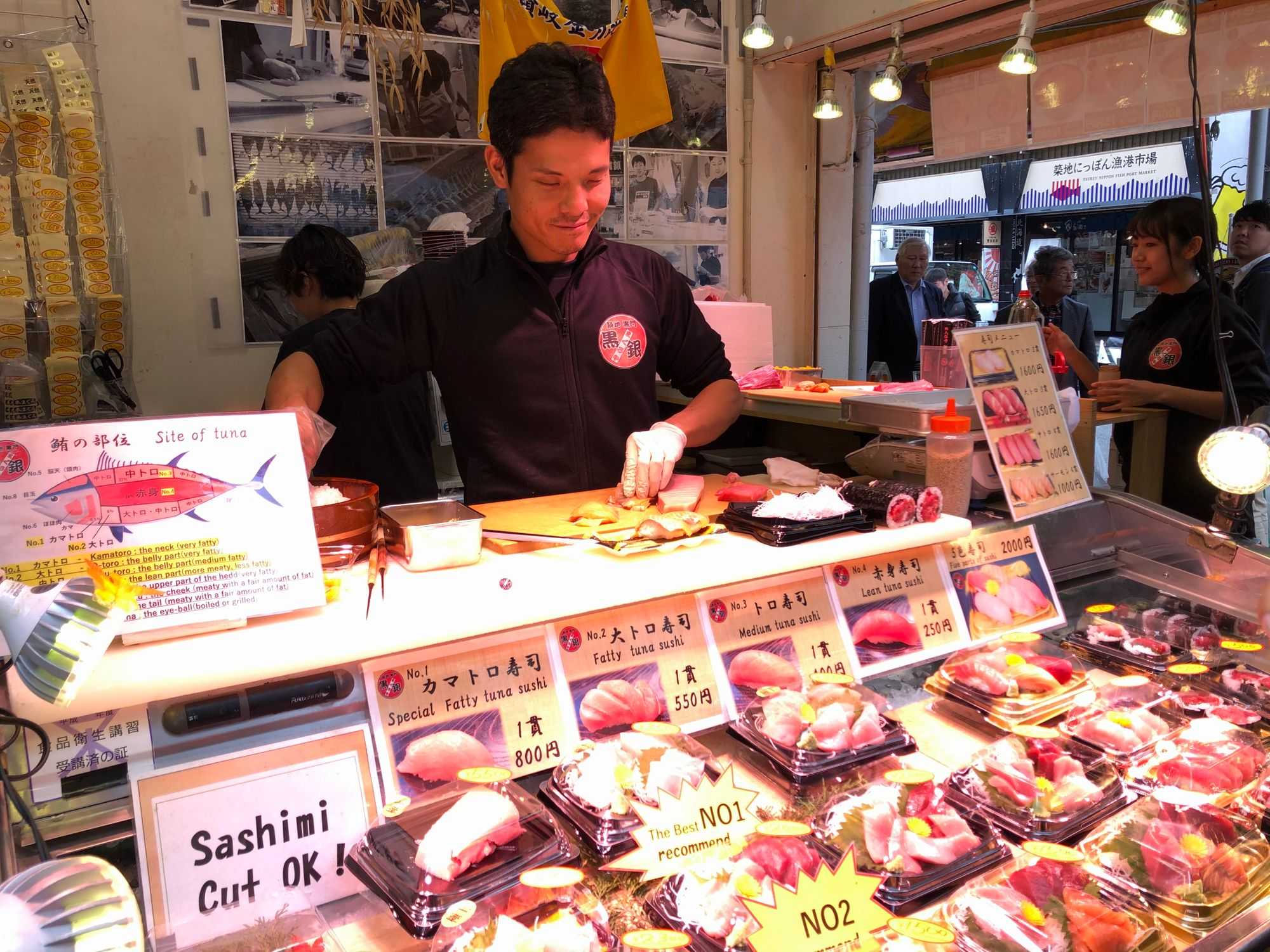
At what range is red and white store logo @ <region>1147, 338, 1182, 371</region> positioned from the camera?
13.3 ft

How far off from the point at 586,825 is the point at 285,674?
481 mm

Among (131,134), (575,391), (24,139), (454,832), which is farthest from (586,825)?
(131,134)

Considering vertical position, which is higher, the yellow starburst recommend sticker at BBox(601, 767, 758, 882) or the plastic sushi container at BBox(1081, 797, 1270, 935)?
the yellow starburst recommend sticker at BBox(601, 767, 758, 882)

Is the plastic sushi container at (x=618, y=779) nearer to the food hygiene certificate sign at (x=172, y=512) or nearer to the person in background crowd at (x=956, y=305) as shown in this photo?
the food hygiene certificate sign at (x=172, y=512)

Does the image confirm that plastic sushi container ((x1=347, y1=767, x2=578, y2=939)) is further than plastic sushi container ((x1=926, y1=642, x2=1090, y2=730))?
No

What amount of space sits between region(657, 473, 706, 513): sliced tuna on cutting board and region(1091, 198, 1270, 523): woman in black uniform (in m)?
3.04

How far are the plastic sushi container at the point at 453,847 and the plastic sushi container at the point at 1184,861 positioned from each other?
0.83 metres

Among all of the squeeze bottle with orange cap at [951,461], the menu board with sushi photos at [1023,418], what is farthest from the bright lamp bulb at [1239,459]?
the squeeze bottle with orange cap at [951,461]

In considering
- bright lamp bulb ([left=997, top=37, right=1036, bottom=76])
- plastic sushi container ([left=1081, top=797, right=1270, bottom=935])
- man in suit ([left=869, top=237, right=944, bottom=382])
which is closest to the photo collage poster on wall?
bright lamp bulb ([left=997, top=37, right=1036, bottom=76])

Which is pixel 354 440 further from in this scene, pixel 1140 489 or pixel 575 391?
pixel 1140 489

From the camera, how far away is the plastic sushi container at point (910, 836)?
123 cm

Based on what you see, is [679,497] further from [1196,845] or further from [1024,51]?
[1024,51]

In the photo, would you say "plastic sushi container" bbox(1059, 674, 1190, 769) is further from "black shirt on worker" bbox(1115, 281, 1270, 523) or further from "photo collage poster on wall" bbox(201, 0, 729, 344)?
"photo collage poster on wall" bbox(201, 0, 729, 344)

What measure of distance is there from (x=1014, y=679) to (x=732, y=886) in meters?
0.83
